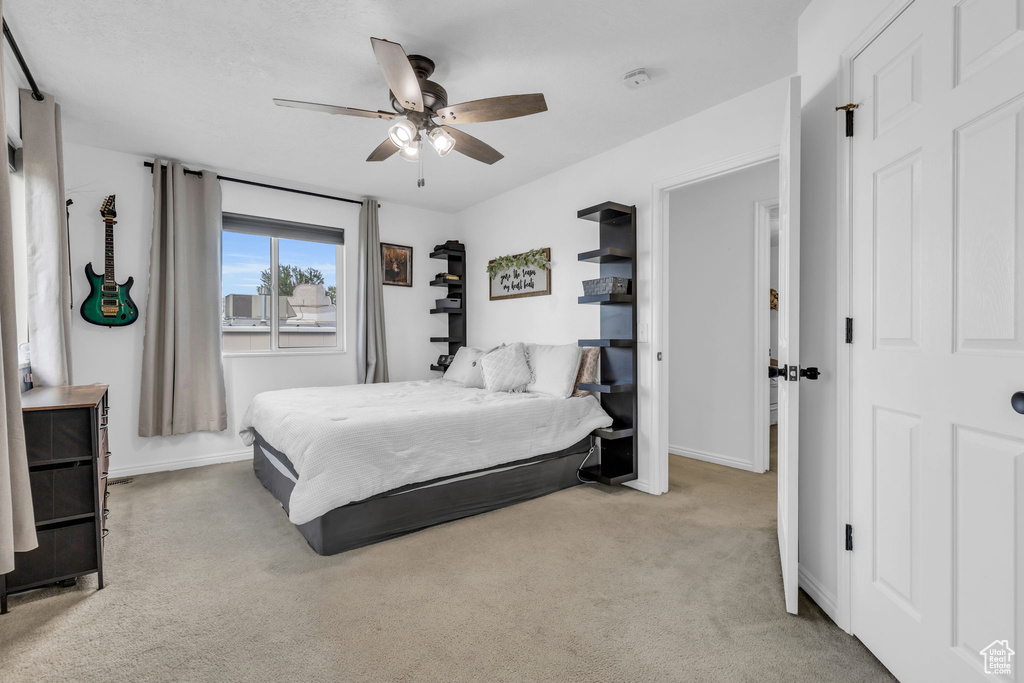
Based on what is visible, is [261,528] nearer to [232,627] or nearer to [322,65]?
[232,627]

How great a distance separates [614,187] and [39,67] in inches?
136

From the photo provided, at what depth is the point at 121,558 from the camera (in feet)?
7.56

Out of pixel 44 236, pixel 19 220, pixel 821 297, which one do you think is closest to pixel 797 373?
pixel 821 297

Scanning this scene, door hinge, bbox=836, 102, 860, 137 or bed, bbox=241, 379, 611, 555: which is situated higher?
door hinge, bbox=836, 102, 860, 137

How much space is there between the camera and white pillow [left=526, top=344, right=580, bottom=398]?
3.52 m

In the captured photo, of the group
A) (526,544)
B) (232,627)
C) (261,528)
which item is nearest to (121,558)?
(261,528)

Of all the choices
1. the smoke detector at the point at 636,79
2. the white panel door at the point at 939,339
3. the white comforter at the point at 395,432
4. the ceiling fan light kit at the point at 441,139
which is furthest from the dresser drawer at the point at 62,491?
the smoke detector at the point at 636,79

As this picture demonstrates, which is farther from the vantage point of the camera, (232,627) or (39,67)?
(39,67)

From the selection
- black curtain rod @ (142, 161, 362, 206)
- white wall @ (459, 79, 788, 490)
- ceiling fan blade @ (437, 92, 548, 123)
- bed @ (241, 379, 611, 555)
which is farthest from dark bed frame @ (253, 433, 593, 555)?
black curtain rod @ (142, 161, 362, 206)

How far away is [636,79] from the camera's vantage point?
2590mm

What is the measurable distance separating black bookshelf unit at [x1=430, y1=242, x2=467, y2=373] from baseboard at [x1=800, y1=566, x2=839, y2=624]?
3712 mm

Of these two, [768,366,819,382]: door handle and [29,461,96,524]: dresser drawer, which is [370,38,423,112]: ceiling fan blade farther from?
[29,461,96,524]: dresser drawer

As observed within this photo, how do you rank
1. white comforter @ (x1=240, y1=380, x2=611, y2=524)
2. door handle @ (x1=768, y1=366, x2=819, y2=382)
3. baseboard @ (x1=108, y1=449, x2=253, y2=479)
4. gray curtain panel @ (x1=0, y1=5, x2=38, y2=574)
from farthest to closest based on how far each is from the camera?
baseboard @ (x1=108, y1=449, x2=253, y2=479), white comforter @ (x1=240, y1=380, x2=611, y2=524), door handle @ (x1=768, y1=366, x2=819, y2=382), gray curtain panel @ (x1=0, y1=5, x2=38, y2=574)

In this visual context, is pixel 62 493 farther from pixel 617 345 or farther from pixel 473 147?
pixel 617 345
